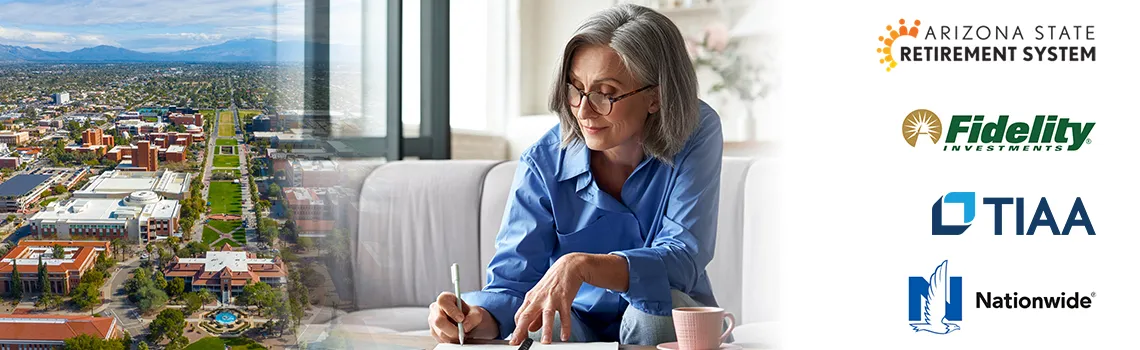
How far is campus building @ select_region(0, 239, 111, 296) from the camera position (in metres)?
1.24

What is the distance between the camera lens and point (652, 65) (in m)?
1.15

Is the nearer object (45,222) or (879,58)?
(45,222)

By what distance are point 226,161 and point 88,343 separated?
0.99ft

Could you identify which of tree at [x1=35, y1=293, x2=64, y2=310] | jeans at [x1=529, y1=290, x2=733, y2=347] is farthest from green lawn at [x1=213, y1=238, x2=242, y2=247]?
jeans at [x1=529, y1=290, x2=733, y2=347]

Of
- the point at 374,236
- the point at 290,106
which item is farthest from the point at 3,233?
the point at 374,236

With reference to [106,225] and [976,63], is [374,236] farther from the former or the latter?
[976,63]

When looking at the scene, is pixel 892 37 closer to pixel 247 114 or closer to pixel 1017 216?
pixel 1017 216

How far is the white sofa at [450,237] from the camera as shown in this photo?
1.69m

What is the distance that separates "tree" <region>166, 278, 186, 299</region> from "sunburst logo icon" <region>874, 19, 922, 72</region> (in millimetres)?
1132

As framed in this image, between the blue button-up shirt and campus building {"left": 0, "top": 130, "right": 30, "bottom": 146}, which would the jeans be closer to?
the blue button-up shirt

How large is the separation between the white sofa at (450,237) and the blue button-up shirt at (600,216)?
0.50 m

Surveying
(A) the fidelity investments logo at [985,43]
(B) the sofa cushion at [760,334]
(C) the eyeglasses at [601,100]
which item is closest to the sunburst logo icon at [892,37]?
(A) the fidelity investments logo at [985,43]

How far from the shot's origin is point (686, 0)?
2213 mm

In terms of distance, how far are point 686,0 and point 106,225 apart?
137 centimetres
